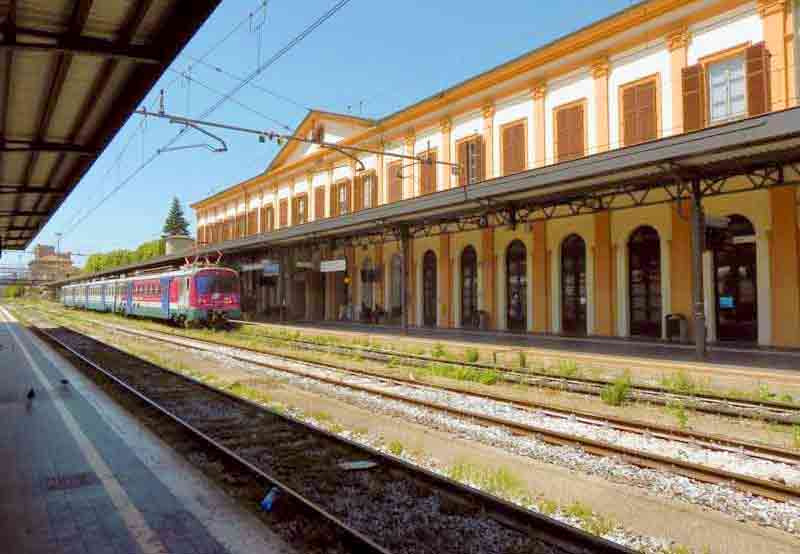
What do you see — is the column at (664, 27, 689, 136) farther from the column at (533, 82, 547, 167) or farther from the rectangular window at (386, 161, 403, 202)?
the rectangular window at (386, 161, 403, 202)

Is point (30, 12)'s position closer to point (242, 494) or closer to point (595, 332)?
point (242, 494)

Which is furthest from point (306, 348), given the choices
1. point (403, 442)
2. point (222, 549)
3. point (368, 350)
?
point (222, 549)

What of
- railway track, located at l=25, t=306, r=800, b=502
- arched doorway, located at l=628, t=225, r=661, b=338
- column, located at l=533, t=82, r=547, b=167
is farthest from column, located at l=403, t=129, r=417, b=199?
railway track, located at l=25, t=306, r=800, b=502

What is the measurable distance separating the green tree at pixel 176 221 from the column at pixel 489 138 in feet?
295

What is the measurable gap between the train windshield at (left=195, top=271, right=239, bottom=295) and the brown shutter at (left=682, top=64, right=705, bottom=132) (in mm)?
19118

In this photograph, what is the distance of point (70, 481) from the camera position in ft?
19.3

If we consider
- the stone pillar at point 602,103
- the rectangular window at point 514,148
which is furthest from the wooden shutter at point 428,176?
the stone pillar at point 602,103

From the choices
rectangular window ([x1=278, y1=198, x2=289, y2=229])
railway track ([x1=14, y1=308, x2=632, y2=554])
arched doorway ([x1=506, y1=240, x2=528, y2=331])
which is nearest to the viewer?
railway track ([x1=14, y1=308, x2=632, y2=554])

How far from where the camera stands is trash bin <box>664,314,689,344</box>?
1688cm

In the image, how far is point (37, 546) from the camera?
14.3 feet

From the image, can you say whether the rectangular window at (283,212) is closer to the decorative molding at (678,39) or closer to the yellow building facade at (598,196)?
the yellow building facade at (598,196)

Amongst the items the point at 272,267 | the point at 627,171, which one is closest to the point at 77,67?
the point at 627,171

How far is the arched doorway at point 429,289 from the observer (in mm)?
27109

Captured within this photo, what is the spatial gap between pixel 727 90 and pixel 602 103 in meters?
4.15
